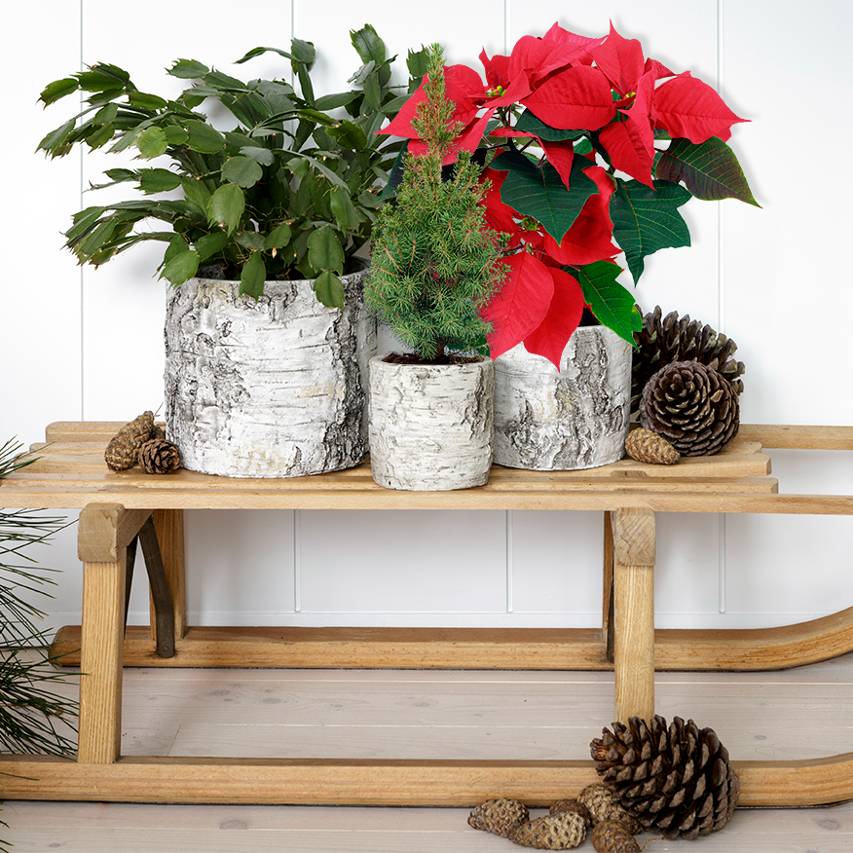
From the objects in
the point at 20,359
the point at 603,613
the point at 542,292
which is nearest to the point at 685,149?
the point at 542,292

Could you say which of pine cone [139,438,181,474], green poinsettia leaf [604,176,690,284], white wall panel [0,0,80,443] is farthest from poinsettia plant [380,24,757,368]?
white wall panel [0,0,80,443]

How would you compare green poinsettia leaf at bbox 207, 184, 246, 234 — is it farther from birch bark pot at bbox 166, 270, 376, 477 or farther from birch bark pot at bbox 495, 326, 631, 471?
birch bark pot at bbox 495, 326, 631, 471

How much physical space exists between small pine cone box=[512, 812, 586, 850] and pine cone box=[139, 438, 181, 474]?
0.48 metres

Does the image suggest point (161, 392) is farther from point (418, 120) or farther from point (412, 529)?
point (418, 120)

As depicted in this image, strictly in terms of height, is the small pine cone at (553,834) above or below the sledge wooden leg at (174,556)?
below

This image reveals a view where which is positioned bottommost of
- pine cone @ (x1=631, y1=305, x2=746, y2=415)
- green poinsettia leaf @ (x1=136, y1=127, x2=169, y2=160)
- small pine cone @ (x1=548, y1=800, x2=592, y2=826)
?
small pine cone @ (x1=548, y1=800, x2=592, y2=826)

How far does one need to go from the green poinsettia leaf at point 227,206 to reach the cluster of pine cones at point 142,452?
261 millimetres

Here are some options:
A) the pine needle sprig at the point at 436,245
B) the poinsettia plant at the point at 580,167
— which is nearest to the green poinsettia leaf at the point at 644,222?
the poinsettia plant at the point at 580,167

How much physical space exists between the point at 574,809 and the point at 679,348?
0.51 metres

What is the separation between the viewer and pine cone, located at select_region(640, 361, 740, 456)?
47.8 inches

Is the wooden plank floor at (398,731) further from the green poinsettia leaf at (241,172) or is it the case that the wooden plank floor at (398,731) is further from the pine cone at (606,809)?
the green poinsettia leaf at (241,172)

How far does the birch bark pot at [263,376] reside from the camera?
114cm

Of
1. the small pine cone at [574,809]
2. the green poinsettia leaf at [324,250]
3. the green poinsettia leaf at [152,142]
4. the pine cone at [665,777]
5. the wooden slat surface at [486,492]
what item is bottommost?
the small pine cone at [574,809]

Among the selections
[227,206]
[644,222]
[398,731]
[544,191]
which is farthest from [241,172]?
[398,731]
